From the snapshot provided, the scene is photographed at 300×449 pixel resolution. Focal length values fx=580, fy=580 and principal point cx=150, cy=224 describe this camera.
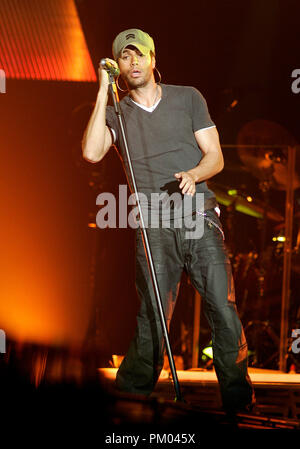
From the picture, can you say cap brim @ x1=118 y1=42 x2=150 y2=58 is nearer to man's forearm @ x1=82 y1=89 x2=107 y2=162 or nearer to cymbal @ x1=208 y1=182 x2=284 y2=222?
man's forearm @ x1=82 y1=89 x2=107 y2=162

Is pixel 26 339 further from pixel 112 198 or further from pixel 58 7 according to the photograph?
pixel 58 7

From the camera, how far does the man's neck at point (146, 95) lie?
8.98ft

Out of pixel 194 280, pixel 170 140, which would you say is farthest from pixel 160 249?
pixel 170 140

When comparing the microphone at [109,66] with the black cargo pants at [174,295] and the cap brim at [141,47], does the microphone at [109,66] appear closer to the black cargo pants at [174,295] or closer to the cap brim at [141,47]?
the cap brim at [141,47]

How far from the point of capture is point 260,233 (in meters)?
5.11

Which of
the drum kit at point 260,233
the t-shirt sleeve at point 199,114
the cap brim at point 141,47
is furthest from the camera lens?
the drum kit at point 260,233

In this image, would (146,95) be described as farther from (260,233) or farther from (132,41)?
(260,233)

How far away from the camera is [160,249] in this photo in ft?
8.69

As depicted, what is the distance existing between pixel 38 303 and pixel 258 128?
7.84 ft

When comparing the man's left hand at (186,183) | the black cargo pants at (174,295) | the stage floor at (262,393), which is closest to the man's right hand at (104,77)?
the man's left hand at (186,183)

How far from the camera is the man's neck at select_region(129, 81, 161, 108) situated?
2.74 metres

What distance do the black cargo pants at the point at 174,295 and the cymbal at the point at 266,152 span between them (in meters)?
2.35
